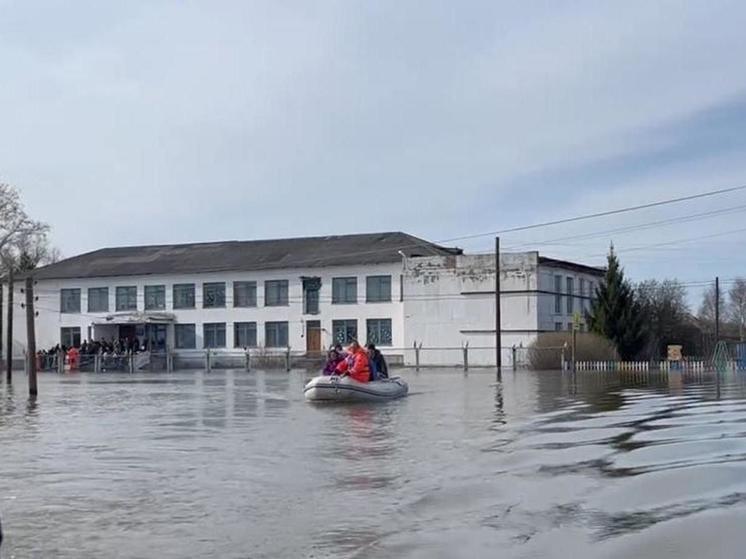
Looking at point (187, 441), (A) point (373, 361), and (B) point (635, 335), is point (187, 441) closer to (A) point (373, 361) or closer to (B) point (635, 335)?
(A) point (373, 361)

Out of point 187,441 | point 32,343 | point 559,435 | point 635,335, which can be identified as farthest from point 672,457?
point 635,335

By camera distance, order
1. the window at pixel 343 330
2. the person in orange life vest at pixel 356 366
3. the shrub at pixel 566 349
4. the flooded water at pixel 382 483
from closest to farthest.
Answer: the flooded water at pixel 382 483, the person in orange life vest at pixel 356 366, the shrub at pixel 566 349, the window at pixel 343 330

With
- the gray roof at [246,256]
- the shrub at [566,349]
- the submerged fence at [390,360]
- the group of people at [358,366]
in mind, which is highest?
the gray roof at [246,256]

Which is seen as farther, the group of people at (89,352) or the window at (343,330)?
the window at (343,330)

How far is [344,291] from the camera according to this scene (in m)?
73.4

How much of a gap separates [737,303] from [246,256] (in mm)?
65623

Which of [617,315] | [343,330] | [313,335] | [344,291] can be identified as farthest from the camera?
[313,335]

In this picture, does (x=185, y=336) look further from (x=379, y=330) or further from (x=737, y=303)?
(x=737, y=303)

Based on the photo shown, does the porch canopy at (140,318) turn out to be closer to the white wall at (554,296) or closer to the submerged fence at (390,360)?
the submerged fence at (390,360)

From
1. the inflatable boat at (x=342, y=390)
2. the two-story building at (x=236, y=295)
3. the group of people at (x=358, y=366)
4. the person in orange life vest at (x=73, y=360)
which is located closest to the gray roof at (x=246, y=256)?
the two-story building at (x=236, y=295)

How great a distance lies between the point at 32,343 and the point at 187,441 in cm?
1559

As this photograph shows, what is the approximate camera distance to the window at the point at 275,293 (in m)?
74.9

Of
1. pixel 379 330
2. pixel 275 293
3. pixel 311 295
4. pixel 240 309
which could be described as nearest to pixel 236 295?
pixel 240 309

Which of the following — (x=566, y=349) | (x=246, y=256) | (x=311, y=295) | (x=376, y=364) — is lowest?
(x=566, y=349)
